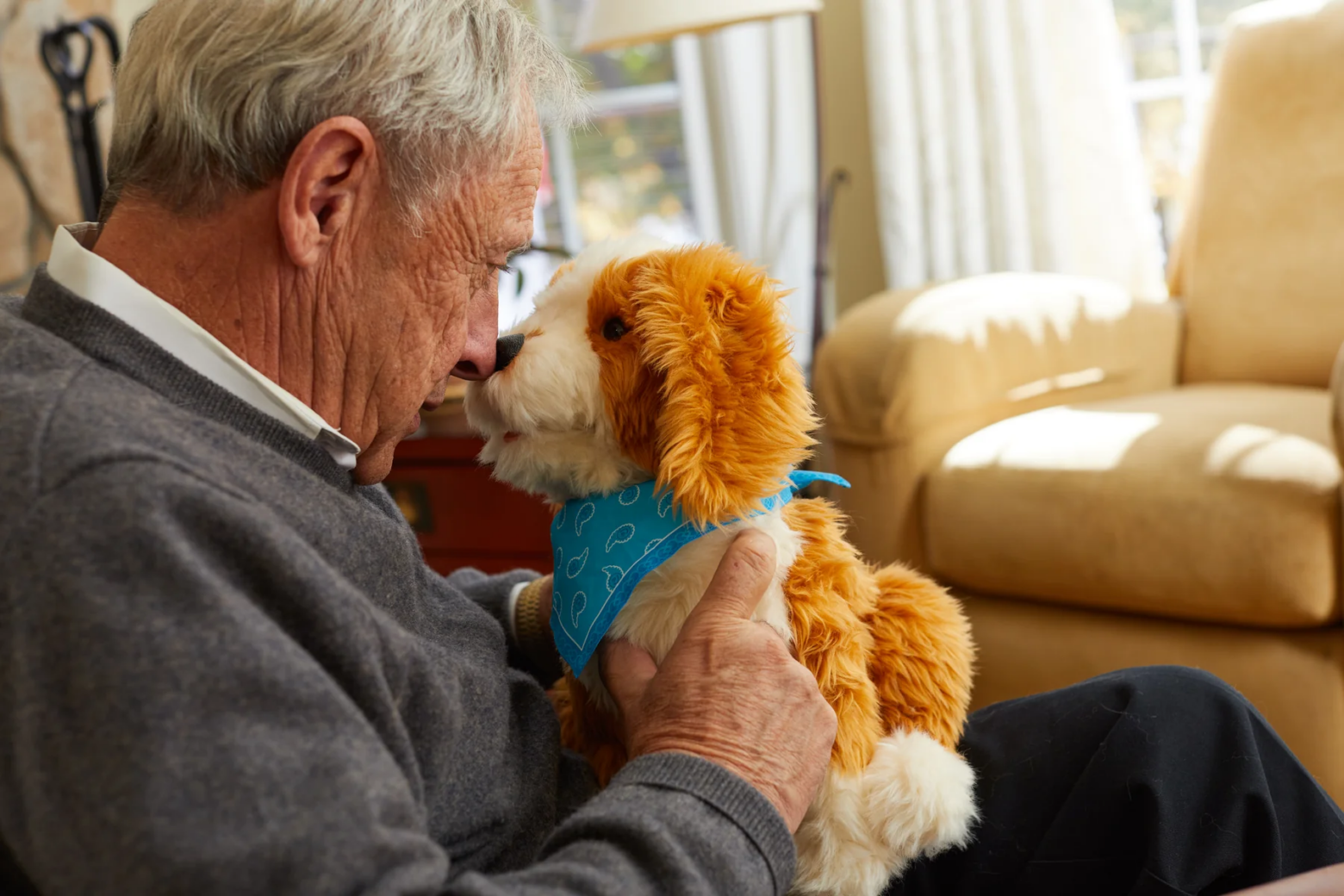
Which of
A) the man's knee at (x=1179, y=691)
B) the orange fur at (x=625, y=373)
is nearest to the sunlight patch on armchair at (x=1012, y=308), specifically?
the man's knee at (x=1179, y=691)

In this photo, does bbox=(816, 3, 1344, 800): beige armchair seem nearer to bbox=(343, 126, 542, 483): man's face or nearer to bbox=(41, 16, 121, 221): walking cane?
bbox=(343, 126, 542, 483): man's face

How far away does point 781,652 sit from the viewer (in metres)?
0.73

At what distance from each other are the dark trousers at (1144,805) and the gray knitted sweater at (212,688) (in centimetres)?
28

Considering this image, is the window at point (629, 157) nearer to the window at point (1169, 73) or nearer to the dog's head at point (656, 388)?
the window at point (1169, 73)

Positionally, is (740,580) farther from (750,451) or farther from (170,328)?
(170,328)

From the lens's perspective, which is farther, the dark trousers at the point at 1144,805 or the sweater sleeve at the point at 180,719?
the dark trousers at the point at 1144,805

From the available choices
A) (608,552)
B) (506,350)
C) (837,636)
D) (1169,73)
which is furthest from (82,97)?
(1169,73)

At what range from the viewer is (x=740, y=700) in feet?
2.28

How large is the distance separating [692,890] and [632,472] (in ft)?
1.04

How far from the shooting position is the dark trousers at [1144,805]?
2.59ft

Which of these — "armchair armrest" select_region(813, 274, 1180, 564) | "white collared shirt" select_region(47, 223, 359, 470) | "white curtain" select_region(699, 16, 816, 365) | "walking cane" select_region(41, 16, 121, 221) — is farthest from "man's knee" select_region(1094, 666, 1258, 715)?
"white curtain" select_region(699, 16, 816, 365)

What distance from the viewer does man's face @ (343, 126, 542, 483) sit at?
697 millimetres

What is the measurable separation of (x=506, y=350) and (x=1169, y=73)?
2.48m

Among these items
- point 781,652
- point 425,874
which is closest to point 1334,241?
point 781,652
